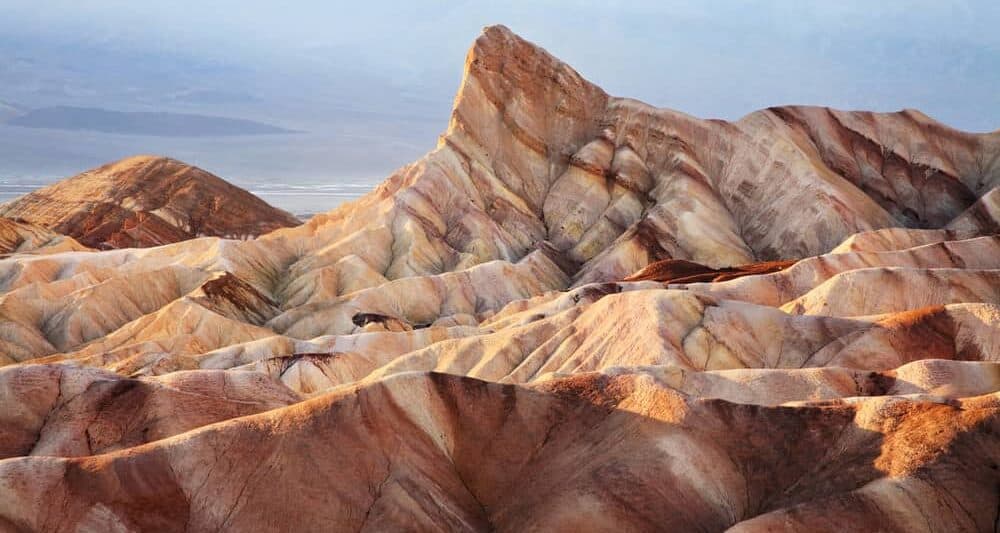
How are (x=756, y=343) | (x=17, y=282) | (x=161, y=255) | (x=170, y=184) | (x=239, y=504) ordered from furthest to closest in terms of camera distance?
(x=170, y=184) < (x=161, y=255) < (x=17, y=282) < (x=756, y=343) < (x=239, y=504)

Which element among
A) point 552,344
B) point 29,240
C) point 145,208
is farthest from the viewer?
point 145,208

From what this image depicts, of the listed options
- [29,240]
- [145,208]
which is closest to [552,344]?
[29,240]

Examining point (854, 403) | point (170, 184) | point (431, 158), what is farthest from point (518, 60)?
point (854, 403)

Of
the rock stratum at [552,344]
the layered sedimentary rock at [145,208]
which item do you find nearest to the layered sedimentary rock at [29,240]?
the layered sedimentary rock at [145,208]

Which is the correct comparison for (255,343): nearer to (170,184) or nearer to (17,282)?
(17,282)

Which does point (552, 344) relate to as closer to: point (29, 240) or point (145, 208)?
point (29, 240)

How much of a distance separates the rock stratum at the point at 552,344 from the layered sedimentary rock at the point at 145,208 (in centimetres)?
2837

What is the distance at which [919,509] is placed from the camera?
18000 mm

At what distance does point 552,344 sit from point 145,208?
234ft

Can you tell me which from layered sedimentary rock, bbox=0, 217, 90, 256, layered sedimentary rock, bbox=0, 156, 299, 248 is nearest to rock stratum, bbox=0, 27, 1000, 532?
layered sedimentary rock, bbox=0, 217, 90, 256

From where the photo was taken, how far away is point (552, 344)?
129 feet

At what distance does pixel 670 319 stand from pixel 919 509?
19471 millimetres

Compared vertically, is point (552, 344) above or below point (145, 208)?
above

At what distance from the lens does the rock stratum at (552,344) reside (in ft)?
64.7
